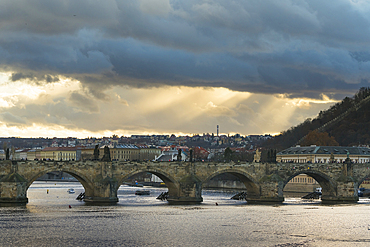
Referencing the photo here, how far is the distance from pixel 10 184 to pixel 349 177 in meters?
43.5

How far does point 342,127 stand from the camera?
480 ft

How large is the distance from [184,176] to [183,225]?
20.0 m

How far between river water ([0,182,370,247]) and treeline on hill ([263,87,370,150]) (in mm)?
69781

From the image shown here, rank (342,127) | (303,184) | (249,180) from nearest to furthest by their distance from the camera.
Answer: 1. (249,180)
2. (303,184)
3. (342,127)

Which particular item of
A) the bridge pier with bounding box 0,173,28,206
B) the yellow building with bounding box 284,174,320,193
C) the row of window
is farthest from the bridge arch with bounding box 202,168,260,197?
the row of window

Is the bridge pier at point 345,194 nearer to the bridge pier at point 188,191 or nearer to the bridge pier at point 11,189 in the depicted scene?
the bridge pier at point 188,191

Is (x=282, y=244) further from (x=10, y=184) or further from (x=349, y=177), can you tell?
(x=349, y=177)

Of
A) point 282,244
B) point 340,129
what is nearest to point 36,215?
point 282,244

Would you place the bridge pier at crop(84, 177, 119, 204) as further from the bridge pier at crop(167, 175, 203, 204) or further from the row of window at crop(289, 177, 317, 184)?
the row of window at crop(289, 177, 317, 184)

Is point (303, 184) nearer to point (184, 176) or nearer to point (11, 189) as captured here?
point (184, 176)

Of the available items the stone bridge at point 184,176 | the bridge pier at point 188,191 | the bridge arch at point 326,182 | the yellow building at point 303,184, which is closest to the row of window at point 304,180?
the yellow building at point 303,184

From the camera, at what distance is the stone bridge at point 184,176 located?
6147 centimetres

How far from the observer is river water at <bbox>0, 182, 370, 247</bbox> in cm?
4206

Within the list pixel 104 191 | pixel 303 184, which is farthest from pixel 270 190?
pixel 303 184
